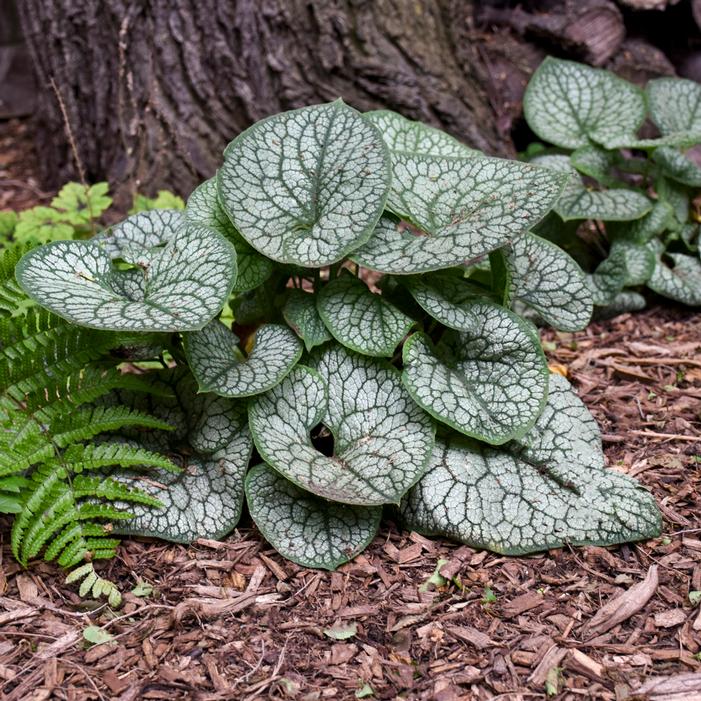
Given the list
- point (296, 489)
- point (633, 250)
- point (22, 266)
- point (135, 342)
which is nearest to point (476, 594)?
point (296, 489)

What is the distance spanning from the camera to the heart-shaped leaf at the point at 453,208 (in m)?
2.67

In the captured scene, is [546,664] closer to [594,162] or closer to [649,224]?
[649,224]

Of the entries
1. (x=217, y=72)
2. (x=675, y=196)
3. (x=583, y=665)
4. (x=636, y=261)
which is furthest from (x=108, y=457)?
(x=675, y=196)

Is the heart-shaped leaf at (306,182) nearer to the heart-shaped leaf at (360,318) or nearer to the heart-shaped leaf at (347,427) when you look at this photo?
the heart-shaped leaf at (360,318)

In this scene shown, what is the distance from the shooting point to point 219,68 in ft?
14.2

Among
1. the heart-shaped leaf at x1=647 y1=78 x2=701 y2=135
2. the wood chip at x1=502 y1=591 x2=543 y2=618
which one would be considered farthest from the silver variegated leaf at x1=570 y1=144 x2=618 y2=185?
the wood chip at x1=502 y1=591 x2=543 y2=618

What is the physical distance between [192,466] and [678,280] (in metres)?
2.61

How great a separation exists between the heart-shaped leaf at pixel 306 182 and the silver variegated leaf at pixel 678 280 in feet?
6.28

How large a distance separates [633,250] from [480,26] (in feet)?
7.33

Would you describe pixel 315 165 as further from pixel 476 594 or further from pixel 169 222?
pixel 476 594

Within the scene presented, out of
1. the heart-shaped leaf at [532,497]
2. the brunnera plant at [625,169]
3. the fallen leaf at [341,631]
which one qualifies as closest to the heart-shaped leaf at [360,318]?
the heart-shaped leaf at [532,497]

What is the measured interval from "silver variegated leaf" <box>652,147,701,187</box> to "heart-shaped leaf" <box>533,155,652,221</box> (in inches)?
9.6

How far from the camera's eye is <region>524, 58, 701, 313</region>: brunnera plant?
3.97 meters

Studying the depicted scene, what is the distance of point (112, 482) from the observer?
2.68 m
